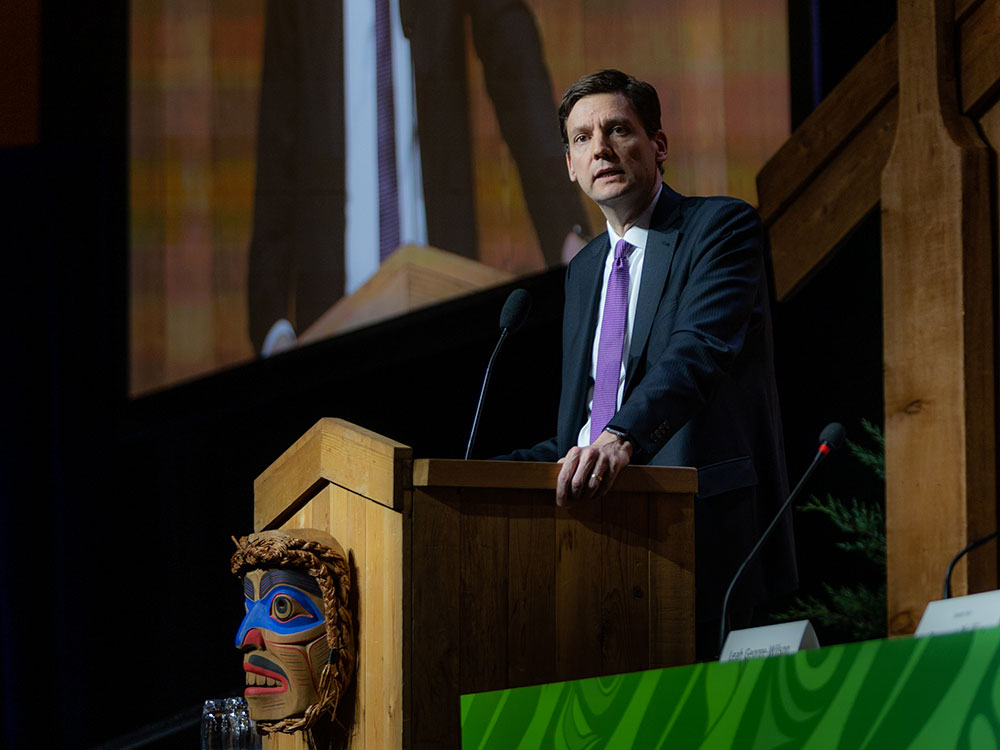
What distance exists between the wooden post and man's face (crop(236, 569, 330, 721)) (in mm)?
1706

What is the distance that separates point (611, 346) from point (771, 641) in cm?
78

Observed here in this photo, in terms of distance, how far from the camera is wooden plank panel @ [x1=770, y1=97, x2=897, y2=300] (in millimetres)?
4027

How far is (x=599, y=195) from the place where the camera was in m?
2.46

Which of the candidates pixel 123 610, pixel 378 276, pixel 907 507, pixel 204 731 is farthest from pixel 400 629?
pixel 123 610

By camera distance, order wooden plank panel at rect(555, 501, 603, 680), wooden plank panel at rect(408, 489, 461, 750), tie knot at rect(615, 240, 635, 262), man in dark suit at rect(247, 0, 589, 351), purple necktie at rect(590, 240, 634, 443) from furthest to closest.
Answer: man in dark suit at rect(247, 0, 589, 351) < tie knot at rect(615, 240, 635, 262) < purple necktie at rect(590, 240, 634, 443) < wooden plank panel at rect(555, 501, 603, 680) < wooden plank panel at rect(408, 489, 461, 750)

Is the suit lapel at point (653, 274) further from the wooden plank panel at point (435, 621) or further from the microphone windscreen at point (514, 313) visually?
the wooden plank panel at point (435, 621)

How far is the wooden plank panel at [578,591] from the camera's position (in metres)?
1.94

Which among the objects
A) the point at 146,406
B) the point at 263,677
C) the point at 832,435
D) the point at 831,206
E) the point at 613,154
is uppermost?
the point at 831,206

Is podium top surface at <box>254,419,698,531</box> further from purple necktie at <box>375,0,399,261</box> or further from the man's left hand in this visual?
purple necktie at <box>375,0,399,261</box>

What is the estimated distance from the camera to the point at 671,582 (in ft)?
6.68

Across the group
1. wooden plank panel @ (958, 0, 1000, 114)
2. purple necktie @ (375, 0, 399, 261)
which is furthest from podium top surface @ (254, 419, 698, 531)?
purple necktie @ (375, 0, 399, 261)

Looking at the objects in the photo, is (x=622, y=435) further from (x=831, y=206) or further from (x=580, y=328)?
(x=831, y=206)

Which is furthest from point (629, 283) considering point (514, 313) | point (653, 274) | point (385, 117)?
point (385, 117)

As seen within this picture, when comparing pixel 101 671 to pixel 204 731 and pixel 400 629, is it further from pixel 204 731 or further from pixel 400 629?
pixel 400 629
